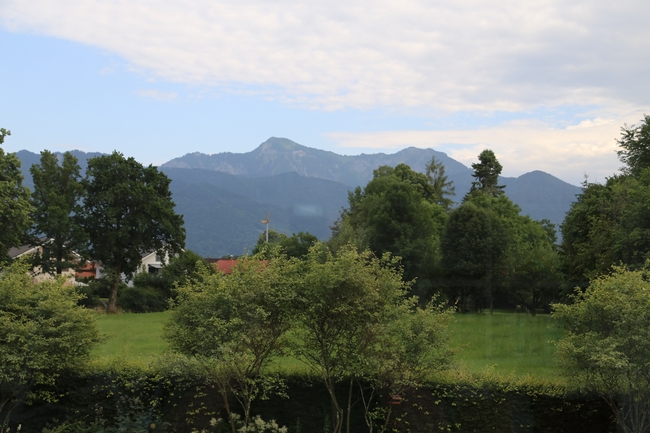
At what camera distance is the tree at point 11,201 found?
23684mm

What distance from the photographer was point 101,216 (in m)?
38.9

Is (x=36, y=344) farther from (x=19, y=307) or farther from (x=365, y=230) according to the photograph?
(x=365, y=230)

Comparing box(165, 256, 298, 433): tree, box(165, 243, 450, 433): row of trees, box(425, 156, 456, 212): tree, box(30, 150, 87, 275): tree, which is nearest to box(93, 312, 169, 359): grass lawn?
box(165, 256, 298, 433): tree

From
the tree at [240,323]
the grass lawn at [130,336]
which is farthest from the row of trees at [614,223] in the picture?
the grass lawn at [130,336]

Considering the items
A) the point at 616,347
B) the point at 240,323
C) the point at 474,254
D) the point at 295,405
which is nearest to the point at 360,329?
the point at 295,405

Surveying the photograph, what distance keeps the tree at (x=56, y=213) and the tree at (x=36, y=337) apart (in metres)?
23.3

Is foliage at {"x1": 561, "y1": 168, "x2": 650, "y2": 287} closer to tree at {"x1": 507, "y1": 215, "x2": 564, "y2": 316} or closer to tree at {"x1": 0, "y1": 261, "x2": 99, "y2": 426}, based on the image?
tree at {"x1": 507, "y1": 215, "x2": 564, "y2": 316}

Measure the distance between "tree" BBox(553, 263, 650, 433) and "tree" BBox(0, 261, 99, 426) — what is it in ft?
36.2

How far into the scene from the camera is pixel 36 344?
520 inches

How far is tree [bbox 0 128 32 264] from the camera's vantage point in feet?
77.7

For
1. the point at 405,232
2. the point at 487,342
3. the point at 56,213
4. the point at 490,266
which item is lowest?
the point at 487,342

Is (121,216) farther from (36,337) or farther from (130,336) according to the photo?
(36,337)

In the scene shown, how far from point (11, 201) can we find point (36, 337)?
12873mm

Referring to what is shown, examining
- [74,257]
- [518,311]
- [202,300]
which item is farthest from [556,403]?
[74,257]
